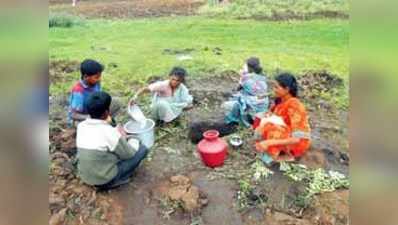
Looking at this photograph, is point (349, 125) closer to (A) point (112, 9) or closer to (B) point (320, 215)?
(B) point (320, 215)

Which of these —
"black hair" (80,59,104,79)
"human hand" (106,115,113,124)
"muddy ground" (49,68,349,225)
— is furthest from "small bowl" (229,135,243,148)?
"black hair" (80,59,104,79)

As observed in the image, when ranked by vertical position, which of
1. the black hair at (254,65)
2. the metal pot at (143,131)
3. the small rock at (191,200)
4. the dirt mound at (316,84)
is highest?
the black hair at (254,65)

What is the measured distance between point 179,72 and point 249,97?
1.00 feet

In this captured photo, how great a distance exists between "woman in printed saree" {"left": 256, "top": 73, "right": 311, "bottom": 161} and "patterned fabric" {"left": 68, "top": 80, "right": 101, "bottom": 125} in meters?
0.70

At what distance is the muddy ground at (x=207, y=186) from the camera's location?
79.7 inches

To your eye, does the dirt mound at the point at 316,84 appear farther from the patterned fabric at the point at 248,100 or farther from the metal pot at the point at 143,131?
the metal pot at the point at 143,131

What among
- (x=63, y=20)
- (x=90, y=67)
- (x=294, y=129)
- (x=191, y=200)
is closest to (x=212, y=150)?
(x=191, y=200)

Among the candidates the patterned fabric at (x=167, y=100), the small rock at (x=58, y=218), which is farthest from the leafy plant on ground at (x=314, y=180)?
the small rock at (x=58, y=218)

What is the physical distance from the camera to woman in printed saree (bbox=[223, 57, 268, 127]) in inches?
85.5

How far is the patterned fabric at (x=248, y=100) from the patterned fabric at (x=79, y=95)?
56 cm

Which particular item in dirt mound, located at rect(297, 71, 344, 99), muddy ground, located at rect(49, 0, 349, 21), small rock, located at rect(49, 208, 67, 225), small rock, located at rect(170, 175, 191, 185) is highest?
muddy ground, located at rect(49, 0, 349, 21)

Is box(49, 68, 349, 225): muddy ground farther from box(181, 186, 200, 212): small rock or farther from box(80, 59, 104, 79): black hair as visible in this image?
box(80, 59, 104, 79): black hair
